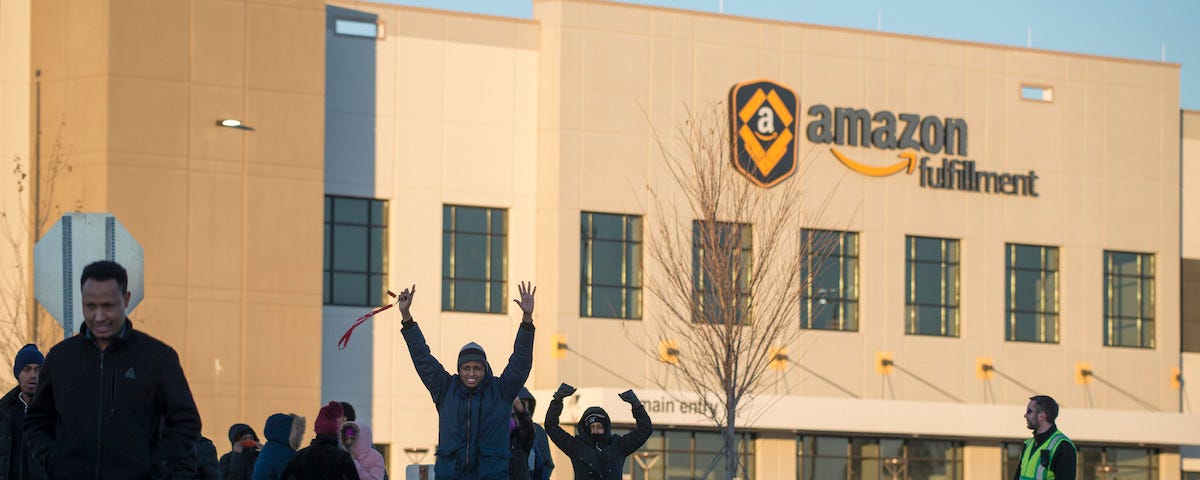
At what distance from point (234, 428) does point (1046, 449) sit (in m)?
7.31

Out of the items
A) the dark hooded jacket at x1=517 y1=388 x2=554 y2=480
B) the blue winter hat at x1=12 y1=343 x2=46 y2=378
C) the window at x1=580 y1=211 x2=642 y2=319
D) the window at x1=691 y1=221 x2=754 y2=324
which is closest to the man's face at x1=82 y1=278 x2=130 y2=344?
the blue winter hat at x1=12 y1=343 x2=46 y2=378

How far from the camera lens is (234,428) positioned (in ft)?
57.3

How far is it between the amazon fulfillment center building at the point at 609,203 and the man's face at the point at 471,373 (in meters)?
23.1

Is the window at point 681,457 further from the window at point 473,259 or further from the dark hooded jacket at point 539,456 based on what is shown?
the dark hooded jacket at point 539,456

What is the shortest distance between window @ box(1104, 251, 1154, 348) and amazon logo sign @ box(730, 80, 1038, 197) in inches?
111

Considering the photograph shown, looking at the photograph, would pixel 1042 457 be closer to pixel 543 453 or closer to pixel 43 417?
pixel 543 453

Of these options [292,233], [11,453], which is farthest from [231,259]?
[11,453]

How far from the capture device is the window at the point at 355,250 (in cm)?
3806

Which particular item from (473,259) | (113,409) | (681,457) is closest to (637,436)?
(113,409)

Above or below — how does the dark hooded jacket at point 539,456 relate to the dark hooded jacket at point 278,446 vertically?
below

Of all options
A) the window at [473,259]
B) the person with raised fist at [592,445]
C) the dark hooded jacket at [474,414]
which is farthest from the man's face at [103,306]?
the window at [473,259]

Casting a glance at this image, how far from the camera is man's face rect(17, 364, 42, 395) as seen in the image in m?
10.7

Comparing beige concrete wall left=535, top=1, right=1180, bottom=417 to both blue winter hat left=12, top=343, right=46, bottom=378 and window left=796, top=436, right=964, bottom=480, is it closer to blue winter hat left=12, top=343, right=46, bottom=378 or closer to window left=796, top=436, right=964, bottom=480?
window left=796, top=436, right=964, bottom=480

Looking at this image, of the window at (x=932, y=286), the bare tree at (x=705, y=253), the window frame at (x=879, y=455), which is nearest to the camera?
the bare tree at (x=705, y=253)
